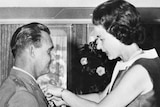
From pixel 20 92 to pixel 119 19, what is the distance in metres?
0.57

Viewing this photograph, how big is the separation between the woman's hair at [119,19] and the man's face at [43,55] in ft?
0.92

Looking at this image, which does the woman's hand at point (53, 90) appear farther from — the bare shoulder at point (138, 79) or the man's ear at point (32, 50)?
the bare shoulder at point (138, 79)

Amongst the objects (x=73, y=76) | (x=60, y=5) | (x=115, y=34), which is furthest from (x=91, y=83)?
(x=115, y=34)

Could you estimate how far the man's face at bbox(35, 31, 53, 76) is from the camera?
172 cm

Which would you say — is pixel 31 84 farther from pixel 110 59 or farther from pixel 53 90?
pixel 110 59

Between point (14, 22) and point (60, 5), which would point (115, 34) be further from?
point (14, 22)

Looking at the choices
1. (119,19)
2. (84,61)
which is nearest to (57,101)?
(119,19)

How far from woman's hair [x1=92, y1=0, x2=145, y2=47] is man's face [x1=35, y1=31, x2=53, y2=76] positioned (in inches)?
11.1

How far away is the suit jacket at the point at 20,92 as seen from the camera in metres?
1.42

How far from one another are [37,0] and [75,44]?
1344 millimetres

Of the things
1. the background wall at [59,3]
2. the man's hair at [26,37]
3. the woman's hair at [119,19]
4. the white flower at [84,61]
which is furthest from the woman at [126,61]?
the white flower at [84,61]

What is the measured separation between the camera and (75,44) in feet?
16.5

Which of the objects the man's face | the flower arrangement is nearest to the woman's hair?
the man's face

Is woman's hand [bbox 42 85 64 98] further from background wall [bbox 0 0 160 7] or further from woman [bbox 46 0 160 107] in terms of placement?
background wall [bbox 0 0 160 7]
